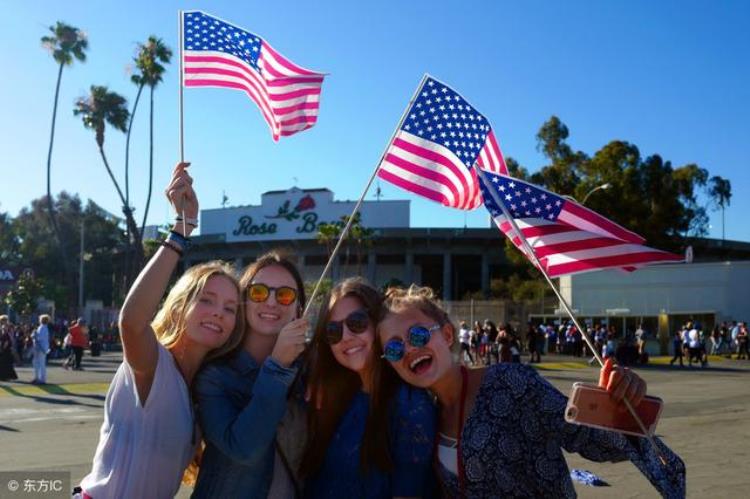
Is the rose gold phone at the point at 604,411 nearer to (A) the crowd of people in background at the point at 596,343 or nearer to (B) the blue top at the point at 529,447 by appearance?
(B) the blue top at the point at 529,447

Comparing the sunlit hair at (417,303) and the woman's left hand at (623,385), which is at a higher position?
the sunlit hair at (417,303)

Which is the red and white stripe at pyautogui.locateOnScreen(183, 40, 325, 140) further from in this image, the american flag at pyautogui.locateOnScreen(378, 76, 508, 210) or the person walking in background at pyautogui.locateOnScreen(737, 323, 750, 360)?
the person walking in background at pyautogui.locateOnScreen(737, 323, 750, 360)

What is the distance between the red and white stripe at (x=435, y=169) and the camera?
5.45 meters

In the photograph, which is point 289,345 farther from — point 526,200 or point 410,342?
point 526,200

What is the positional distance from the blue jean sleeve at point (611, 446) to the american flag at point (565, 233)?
6.61 feet

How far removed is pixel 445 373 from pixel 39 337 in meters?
17.7

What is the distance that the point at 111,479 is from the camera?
111 inches

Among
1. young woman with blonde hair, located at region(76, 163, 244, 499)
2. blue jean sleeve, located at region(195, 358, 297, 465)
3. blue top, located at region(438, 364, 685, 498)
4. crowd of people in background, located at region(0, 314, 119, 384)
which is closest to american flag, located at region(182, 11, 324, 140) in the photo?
young woman with blonde hair, located at region(76, 163, 244, 499)

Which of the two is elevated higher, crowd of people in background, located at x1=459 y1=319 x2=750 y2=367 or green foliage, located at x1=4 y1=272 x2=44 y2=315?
green foliage, located at x1=4 y1=272 x2=44 y2=315

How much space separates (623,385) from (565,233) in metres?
2.31

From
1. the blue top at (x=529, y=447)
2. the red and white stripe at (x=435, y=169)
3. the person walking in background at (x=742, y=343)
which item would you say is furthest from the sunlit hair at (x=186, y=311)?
the person walking in background at (x=742, y=343)

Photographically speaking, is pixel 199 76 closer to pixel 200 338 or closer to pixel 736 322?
pixel 200 338

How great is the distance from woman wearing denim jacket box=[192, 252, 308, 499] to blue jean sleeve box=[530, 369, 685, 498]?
102cm

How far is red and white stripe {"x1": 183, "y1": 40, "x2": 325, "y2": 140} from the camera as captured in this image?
5.77 meters
